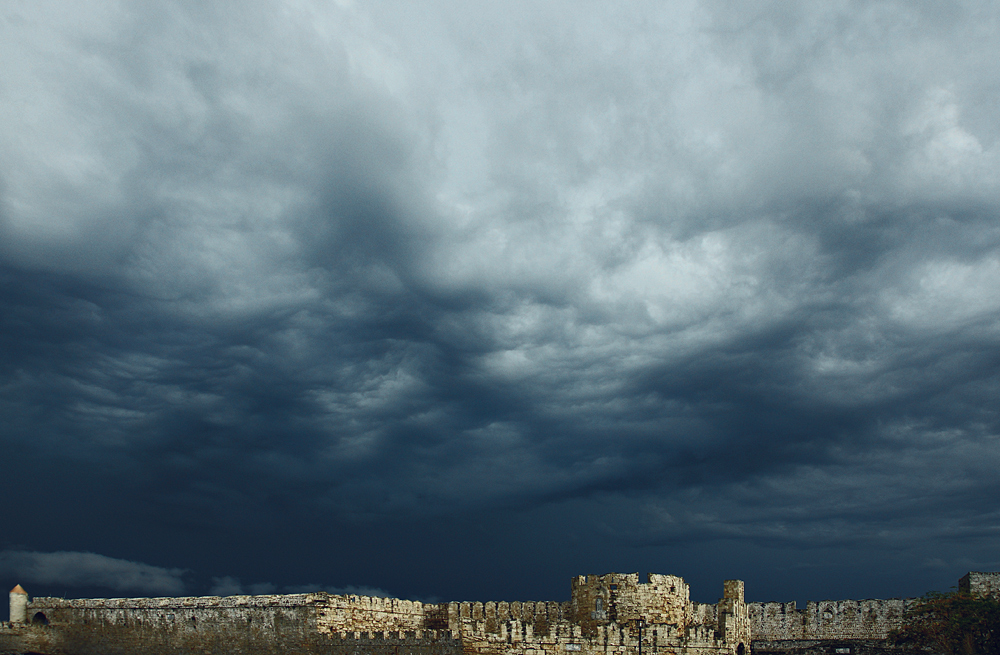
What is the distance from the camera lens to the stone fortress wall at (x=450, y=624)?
39.2 meters

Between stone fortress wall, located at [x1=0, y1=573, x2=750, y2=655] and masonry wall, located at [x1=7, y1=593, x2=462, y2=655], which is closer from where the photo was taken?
stone fortress wall, located at [x1=0, y1=573, x2=750, y2=655]

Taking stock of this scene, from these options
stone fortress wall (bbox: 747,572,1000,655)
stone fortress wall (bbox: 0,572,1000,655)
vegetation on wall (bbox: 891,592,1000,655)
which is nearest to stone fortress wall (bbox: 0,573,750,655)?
stone fortress wall (bbox: 0,572,1000,655)

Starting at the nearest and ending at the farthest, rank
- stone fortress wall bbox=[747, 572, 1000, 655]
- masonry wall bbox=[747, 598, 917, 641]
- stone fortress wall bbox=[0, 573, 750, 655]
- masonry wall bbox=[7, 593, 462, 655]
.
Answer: stone fortress wall bbox=[0, 573, 750, 655] < masonry wall bbox=[7, 593, 462, 655] < stone fortress wall bbox=[747, 572, 1000, 655] < masonry wall bbox=[747, 598, 917, 641]

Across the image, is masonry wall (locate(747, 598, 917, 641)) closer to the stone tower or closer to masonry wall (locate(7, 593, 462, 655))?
masonry wall (locate(7, 593, 462, 655))

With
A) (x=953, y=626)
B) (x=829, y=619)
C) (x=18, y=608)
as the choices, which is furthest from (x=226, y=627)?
(x=953, y=626)

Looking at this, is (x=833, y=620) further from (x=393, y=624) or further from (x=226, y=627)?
(x=226, y=627)

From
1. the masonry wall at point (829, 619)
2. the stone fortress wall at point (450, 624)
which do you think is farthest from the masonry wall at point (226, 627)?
the masonry wall at point (829, 619)

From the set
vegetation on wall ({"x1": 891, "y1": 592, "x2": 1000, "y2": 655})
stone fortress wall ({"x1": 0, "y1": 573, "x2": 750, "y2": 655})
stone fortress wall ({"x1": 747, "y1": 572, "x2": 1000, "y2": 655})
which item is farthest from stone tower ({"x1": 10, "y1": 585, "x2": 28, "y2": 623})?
vegetation on wall ({"x1": 891, "y1": 592, "x2": 1000, "y2": 655})

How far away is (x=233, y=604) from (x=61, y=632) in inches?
515

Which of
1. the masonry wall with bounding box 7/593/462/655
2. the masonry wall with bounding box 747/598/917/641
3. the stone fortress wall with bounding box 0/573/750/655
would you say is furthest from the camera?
the masonry wall with bounding box 747/598/917/641

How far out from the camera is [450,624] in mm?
42938

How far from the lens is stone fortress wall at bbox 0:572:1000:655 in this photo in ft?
129

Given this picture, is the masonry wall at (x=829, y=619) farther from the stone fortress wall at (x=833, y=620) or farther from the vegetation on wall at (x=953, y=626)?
the vegetation on wall at (x=953, y=626)

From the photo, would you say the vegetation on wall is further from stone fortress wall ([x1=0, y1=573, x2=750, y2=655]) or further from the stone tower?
the stone tower
